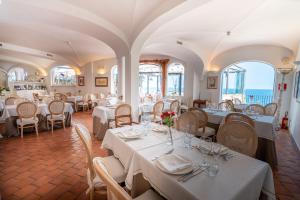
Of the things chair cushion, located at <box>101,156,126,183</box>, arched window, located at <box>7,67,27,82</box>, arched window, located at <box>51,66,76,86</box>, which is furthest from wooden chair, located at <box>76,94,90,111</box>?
chair cushion, located at <box>101,156,126,183</box>

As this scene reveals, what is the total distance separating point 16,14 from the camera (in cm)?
292

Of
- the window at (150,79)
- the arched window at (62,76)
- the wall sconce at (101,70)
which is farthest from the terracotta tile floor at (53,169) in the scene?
the arched window at (62,76)

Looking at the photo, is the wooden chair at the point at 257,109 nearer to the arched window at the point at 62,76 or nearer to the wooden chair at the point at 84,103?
the wooden chair at the point at 84,103

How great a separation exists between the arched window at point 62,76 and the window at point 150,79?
17.4ft

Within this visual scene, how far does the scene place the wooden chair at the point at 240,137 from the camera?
1806 millimetres

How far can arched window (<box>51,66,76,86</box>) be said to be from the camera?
443 inches

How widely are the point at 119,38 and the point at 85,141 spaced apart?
297 cm

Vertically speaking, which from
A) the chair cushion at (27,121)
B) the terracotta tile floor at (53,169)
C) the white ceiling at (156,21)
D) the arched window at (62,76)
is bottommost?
the terracotta tile floor at (53,169)

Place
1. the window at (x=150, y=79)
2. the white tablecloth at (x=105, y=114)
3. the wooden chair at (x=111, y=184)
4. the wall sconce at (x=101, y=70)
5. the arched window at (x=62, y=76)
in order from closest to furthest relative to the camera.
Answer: the wooden chair at (x=111, y=184) → the white tablecloth at (x=105, y=114) → the window at (x=150, y=79) → the wall sconce at (x=101, y=70) → the arched window at (x=62, y=76)

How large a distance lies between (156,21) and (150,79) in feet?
19.7

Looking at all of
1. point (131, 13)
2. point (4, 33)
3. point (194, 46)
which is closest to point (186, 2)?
point (131, 13)

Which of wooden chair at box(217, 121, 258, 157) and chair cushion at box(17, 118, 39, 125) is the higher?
wooden chair at box(217, 121, 258, 157)

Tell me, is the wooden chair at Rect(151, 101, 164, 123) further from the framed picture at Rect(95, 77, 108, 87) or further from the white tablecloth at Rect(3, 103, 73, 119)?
the framed picture at Rect(95, 77, 108, 87)

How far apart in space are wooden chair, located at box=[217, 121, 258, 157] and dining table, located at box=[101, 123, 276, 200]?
26 cm
